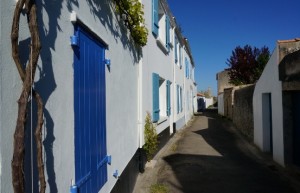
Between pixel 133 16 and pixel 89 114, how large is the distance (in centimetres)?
307

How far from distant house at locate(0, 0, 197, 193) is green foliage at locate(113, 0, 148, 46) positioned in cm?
22

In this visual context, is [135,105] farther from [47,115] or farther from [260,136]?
[260,136]

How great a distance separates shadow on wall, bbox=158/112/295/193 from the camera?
686 centimetres

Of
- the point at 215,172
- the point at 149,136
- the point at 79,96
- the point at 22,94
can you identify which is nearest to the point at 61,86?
the point at 79,96

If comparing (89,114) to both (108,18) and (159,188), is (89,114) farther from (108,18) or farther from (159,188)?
(159,188)

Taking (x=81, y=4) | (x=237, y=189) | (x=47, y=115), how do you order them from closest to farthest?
(x=47, y=115) < (x=81, y=4) < (x=237, y=189)

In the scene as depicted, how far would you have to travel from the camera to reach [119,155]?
17.5 ft

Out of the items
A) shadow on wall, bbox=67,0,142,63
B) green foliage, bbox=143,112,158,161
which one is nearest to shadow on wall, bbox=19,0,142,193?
shadow on wall, bbox=67,0,142,63

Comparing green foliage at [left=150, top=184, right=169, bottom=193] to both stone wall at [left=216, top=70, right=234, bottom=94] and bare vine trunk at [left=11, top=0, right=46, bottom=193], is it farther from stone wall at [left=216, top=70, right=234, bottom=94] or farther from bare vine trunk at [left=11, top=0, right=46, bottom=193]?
stone wall at [left=216, top=70, right=234, bottom=94]

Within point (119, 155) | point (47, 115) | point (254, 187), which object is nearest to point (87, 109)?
point (47, 115)

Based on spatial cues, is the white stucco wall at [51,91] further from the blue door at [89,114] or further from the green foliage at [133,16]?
the green foliage at [133,16]

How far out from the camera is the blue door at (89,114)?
3.23 metres

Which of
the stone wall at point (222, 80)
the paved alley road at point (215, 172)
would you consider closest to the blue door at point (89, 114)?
the paved alley road at point (215, 172)

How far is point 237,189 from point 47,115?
534 centimetres
